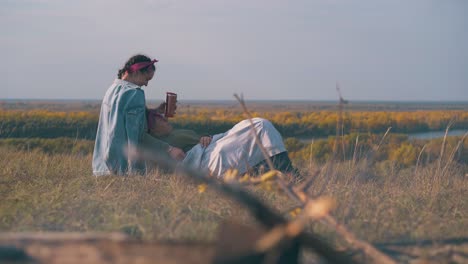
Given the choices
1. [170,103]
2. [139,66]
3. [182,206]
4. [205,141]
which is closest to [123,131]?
[170,103]

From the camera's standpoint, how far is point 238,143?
19.1ft

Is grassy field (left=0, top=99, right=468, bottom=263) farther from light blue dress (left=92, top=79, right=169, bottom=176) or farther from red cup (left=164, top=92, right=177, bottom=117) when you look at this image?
red cup (left=164, top=92, right=177, bottom=117)

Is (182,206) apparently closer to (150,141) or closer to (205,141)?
(205,141)

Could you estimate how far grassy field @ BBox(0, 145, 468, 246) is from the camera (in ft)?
11.7

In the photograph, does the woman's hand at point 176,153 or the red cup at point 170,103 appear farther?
the red cup at point 170,103

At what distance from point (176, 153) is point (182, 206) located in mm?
1810

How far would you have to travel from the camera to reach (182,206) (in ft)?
13.3

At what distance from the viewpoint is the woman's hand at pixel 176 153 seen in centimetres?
580

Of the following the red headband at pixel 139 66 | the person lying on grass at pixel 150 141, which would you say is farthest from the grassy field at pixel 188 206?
the red headband at pixel 139 66

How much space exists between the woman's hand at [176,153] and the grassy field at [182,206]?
1.18ft

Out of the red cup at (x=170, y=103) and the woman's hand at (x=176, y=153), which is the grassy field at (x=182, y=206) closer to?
the woman's hand at (x=176, y=153)

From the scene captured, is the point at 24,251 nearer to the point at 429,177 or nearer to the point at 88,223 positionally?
the point at 88,223

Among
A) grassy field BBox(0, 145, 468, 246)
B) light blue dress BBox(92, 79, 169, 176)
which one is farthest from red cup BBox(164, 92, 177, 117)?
grassy field BBox(0, 145, 468, 246)

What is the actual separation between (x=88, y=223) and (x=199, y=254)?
218 cm
